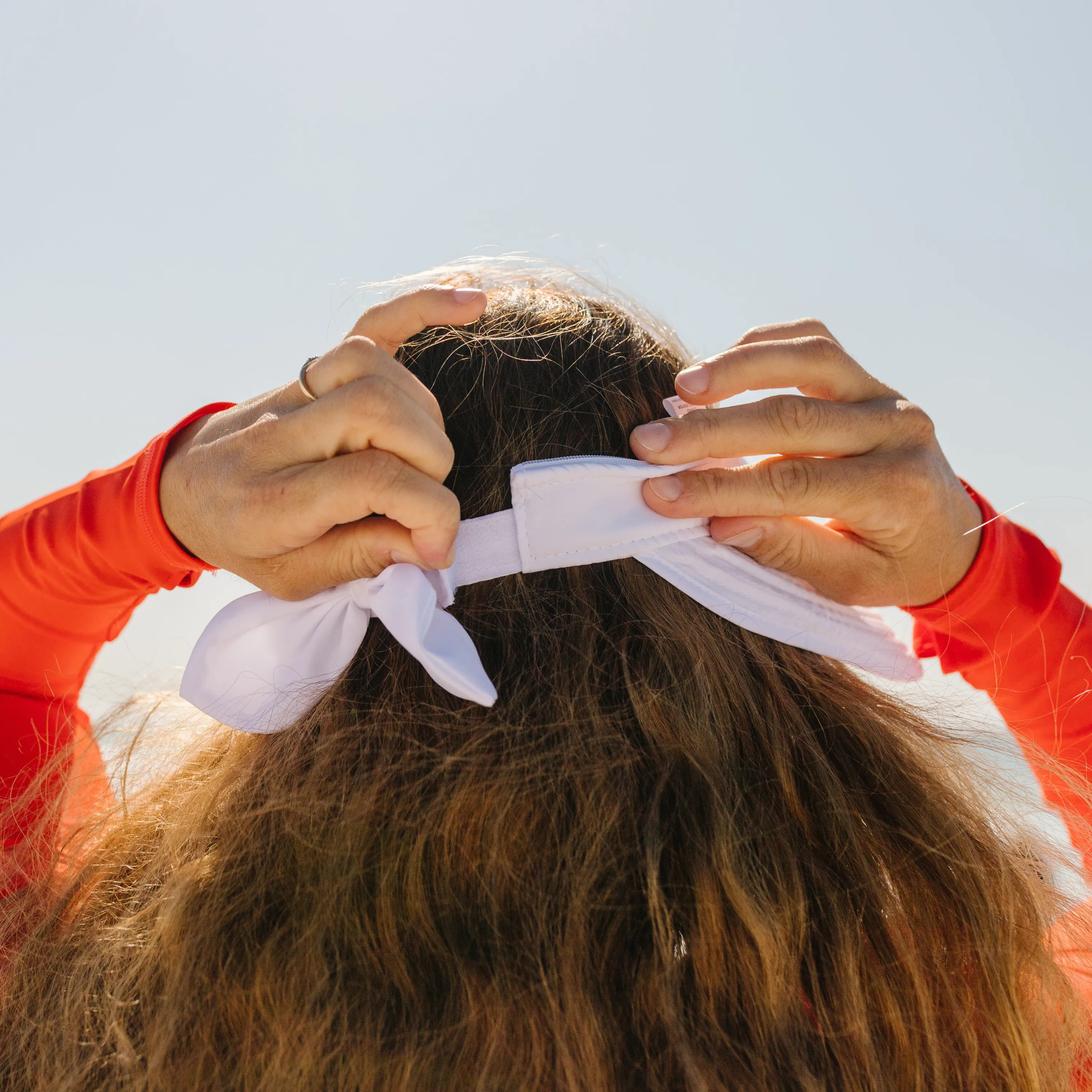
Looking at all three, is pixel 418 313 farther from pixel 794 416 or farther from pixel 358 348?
pixel 794 416

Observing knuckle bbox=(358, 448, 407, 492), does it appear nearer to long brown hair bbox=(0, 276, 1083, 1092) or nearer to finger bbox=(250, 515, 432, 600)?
finger bbox=(250, 515, 432, 600)

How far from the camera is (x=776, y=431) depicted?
1.51 metres

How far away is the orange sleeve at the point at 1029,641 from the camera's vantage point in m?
1.92

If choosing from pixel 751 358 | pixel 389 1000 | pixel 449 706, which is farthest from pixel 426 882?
pixel 751 358

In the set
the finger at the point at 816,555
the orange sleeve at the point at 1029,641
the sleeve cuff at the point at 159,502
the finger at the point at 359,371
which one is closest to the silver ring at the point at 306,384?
the finger at the point at 359,371

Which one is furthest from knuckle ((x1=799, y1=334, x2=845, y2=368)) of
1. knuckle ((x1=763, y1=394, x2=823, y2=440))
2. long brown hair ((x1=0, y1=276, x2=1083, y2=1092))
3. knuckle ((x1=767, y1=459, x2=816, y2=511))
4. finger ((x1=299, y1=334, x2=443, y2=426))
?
finger ((x1=299, y1=334, x2=443, y2=426))

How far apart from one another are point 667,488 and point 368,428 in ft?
1.83

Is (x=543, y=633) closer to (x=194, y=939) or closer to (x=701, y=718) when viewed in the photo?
(x=701, y=718)

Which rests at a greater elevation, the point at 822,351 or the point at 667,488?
the point at 822,351

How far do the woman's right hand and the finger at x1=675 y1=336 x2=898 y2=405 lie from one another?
0.43m

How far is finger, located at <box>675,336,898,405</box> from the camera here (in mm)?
1509

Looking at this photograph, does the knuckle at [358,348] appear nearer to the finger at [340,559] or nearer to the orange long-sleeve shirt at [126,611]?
the finger at [340,559]

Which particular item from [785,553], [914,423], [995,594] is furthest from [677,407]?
[995,594]

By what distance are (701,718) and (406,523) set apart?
0.62 metres
